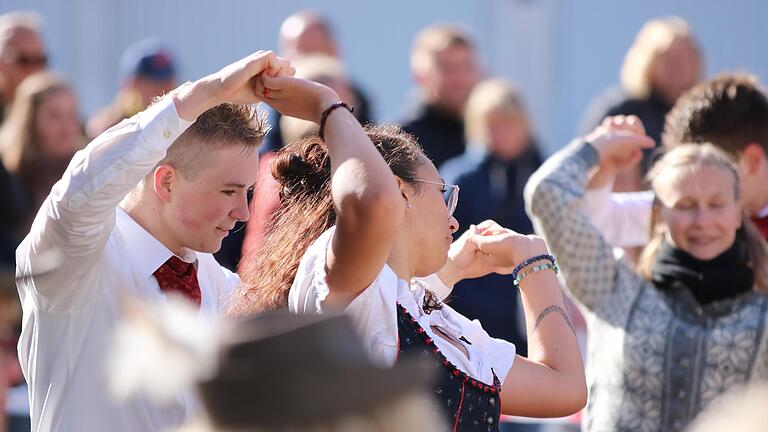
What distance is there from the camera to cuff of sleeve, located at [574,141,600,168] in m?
3.66

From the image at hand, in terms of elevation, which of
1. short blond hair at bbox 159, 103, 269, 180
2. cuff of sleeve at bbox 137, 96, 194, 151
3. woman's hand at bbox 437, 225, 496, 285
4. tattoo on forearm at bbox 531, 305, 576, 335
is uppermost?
cuff of sleeve at bbox 137, 96, 194, 151

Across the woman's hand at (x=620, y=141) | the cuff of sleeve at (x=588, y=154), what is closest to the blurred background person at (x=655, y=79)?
the woman's hand at (x=620, y=141)

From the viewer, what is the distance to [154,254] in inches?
106

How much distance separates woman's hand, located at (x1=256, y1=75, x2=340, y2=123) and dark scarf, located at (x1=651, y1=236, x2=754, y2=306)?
1.52m

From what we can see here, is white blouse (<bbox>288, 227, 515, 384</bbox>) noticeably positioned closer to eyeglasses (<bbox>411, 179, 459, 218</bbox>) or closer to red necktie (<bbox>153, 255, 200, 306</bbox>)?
eyeglasses (<bbox>411, 179, 459, 218</bbox>)

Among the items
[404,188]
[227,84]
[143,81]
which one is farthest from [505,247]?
[143,81]

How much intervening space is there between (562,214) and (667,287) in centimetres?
36

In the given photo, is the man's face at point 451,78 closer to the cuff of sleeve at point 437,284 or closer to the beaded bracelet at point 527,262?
the cuff of sleeve at point 437,284

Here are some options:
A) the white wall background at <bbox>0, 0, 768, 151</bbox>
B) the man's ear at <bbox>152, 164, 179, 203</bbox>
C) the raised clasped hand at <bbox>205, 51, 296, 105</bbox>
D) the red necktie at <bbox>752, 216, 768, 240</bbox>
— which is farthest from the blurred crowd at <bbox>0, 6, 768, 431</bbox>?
the white wall background at <bbox>0, 0, 768, 151</bbox>

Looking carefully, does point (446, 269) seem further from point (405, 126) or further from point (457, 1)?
point (457, 1)

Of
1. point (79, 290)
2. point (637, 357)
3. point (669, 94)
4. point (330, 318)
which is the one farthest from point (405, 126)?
point (330, 318)

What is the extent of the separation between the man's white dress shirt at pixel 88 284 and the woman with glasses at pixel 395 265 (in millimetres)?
242

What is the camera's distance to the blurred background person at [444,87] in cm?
624

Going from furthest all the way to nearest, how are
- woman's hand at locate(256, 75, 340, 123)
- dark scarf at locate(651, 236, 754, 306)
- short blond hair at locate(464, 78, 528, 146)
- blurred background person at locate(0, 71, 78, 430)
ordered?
short blond hair at locate(464, 78, 528, 146), blurred background person at locate(0, 71, 78, 430), dark scarf at locate(651, 236, 754, 306), woman's hand at locate(256, 75, 340, 123)
